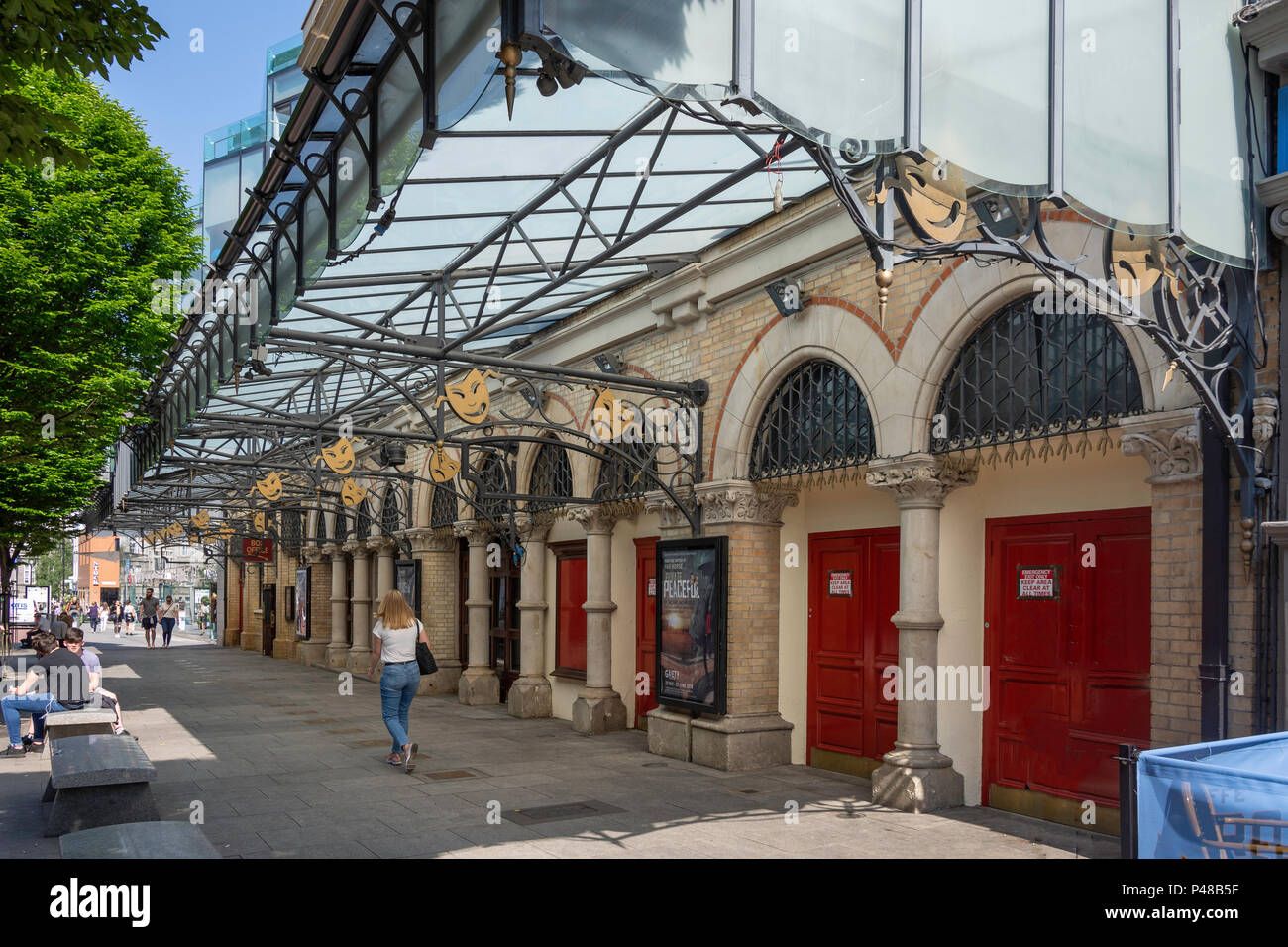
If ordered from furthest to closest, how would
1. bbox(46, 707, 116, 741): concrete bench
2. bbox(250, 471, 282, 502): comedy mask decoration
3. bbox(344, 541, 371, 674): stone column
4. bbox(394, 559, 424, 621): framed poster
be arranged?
bbox(344, 541, 371, 674): stone column → bbox(394, 559, 424, 621): framed poster → bbox(250, 471, 282, 502): comedy mask decoration → bbox(46, 707, 116, 741): concrete bench

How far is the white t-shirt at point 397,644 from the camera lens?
1027cm

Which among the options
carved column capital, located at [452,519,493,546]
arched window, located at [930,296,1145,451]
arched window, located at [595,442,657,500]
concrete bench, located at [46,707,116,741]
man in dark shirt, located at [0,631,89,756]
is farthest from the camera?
carved column capital, located at [452,519,493,546]

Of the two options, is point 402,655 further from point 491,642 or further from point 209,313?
point 491,642

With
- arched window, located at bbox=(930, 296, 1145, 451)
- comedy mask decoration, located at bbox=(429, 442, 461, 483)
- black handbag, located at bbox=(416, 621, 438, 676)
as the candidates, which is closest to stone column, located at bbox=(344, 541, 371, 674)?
comedy mask decoration, located at bbox=(429, 442, 461, 483)

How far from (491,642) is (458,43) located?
14.0m

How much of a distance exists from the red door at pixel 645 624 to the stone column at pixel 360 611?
457 inches

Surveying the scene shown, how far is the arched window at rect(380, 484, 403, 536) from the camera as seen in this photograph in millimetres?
21156

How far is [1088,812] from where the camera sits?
24.7ft

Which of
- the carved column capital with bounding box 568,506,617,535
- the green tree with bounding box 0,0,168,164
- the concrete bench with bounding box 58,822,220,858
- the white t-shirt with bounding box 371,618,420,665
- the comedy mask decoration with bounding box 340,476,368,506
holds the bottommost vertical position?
the concrete bench with bounding box 58,822,220,858

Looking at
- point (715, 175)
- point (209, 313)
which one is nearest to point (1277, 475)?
point (715, 175)

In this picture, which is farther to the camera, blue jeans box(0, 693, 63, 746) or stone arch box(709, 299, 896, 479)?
blue jeans box(0, 693, 63, 746)

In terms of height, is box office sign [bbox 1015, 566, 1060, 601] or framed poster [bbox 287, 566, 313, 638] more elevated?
box office sign [bbox 1015, 566, 1060, 601]

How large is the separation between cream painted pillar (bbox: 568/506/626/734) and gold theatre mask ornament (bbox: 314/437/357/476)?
3.32 metres

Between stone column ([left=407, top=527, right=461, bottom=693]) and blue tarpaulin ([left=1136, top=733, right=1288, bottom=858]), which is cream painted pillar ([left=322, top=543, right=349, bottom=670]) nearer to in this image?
stone column ([left=407, top=527, right=461, bottom=693])
